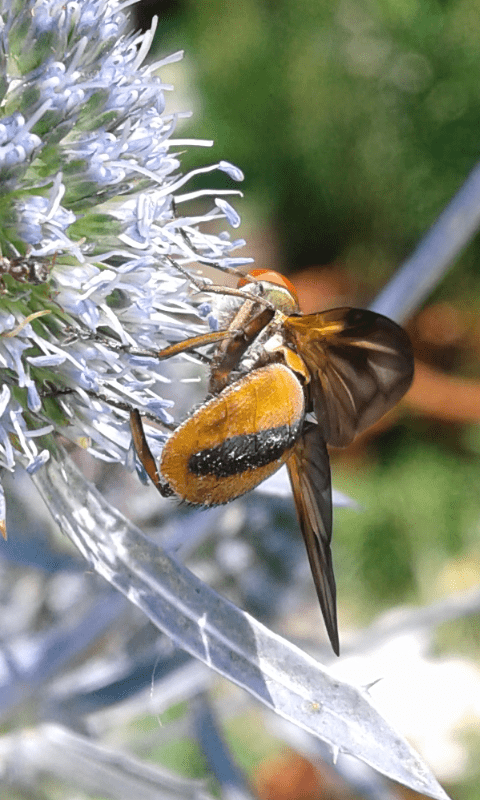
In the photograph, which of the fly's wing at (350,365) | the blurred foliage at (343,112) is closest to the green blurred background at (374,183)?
the blurred foliage at (343,112)

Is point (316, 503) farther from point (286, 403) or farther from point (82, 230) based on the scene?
point (82, 230)

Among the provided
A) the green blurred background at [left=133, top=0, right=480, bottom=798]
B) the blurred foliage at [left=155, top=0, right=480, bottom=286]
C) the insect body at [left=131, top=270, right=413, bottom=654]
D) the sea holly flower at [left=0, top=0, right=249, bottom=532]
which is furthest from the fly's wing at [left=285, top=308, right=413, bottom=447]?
the blurred foliage at [left=155, top=0, right=480, bottom=286]

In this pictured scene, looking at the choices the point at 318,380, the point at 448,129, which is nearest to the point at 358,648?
the point at 318,380

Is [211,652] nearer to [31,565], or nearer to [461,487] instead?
[31,565]

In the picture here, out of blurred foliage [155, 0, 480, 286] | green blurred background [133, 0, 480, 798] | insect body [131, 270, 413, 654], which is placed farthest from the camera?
blurred foliage [155, 0, 480, 286]

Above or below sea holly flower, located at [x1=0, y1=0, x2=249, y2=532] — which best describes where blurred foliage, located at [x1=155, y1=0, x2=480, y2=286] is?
below

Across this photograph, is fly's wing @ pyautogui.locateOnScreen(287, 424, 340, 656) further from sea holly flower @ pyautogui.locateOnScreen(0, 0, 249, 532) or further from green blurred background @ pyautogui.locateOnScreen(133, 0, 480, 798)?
green blurred background @ pyautogui.locateOnScreen(133, 0, 480, 798)
